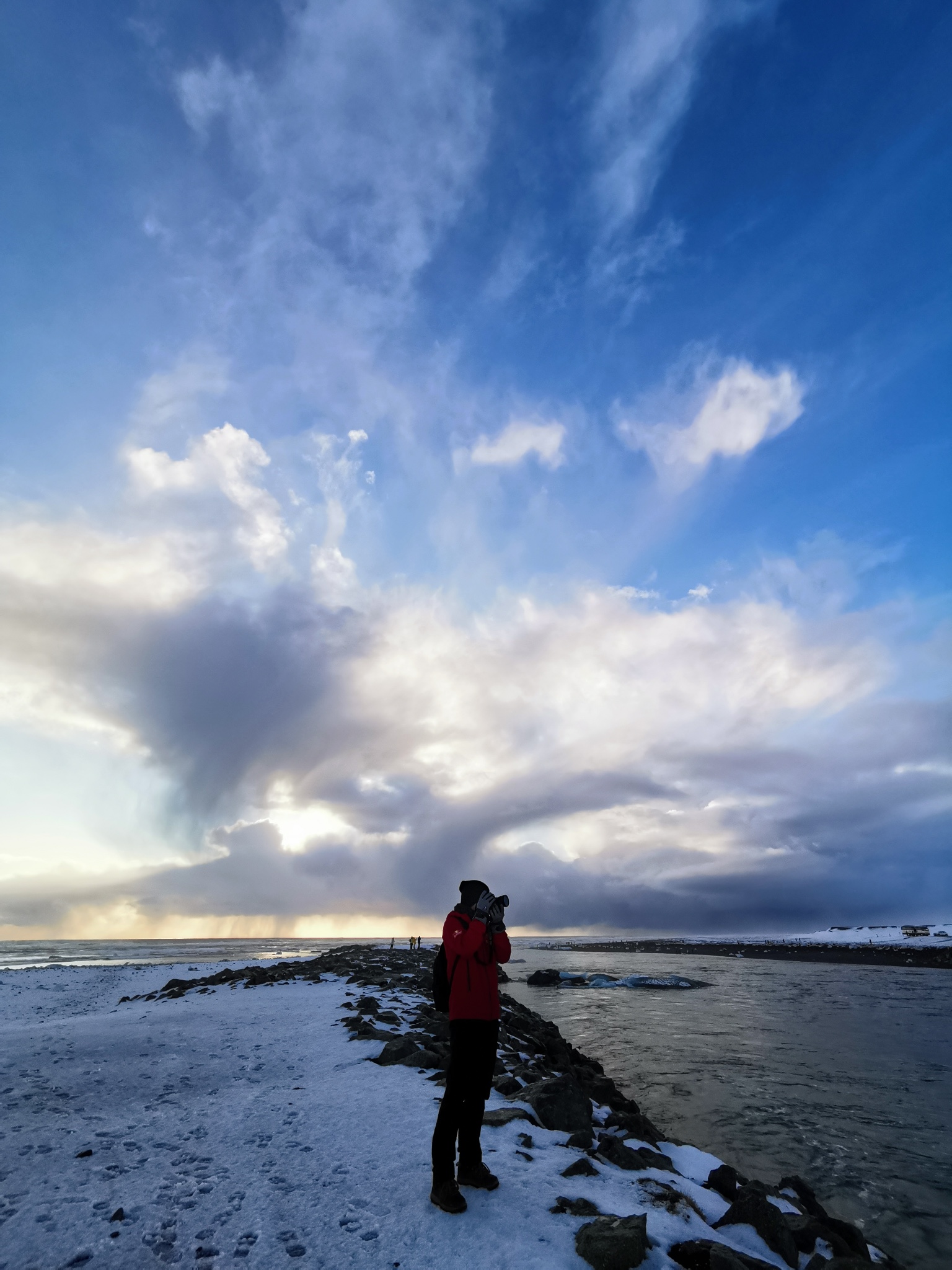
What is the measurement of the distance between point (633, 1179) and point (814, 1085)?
44.4 ft

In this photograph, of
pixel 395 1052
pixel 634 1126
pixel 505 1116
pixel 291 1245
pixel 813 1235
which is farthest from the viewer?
pixel 395 1052

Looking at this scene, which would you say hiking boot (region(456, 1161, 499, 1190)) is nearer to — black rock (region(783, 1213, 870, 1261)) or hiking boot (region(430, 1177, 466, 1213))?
hiking boot (region(430, 1177, 466, 1213))

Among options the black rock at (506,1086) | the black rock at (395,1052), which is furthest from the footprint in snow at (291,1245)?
the black rock at (395,1052)

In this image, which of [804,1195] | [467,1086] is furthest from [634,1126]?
[467,1086]

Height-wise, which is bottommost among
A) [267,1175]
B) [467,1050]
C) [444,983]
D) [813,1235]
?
[813,1235]

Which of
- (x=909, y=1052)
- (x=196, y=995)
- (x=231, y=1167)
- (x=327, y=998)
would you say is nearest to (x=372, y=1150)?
(x=231, y=1167)

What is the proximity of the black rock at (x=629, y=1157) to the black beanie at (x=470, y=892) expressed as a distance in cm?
383

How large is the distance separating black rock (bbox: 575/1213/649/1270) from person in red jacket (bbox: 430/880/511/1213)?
1276mm

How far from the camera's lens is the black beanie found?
6.61m

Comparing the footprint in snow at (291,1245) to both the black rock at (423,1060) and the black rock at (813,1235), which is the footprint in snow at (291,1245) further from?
the black rock at (423,1060)

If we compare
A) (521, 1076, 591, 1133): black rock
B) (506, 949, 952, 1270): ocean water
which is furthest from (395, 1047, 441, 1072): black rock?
(506, 949, 952, 1270): ocean water

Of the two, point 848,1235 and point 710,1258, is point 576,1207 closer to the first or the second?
point 710,1258

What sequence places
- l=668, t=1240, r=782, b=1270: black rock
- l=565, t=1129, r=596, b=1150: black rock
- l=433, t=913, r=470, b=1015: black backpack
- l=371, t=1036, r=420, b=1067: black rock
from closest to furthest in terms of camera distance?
l=668, t=1240, r=782, b=1270: black rock, l=433, t=913, r=470, b=1015: black backpack, l=565, t=1129, r=596, b=1150: black rock, l=371, t=1036, r=420, b=1067: black rock

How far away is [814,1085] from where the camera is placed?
653 inches
